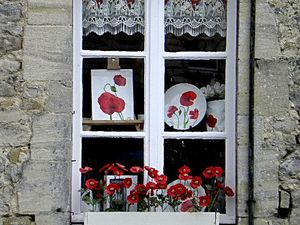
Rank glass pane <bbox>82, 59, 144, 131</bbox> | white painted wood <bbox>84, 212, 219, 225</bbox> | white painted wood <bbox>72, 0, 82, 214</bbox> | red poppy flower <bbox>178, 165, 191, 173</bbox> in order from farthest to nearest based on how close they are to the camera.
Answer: glass pane <bbox>82, 59, 144, 131</bbox>, white painted wood <bbox>72, 0, 82, 214</bbox>, red poppy flower <bbox>178, 165, 191, 173</bbox>, white painted wood <bbox>84, 212, 219, 225</bbox>

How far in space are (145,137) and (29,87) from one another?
0.84 m

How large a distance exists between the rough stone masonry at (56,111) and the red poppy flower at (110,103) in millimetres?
338

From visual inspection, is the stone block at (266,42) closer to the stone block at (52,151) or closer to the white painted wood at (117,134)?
the white painted wood at (117,134)

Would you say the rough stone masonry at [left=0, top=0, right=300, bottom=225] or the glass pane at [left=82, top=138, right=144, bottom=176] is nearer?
the rough stone masonry at [left=0, top=0, right=300, bottom=225]

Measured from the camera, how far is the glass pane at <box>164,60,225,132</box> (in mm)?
5734

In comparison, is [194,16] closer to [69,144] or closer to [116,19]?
[116,19]

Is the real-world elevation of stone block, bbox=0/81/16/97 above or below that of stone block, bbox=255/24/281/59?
below

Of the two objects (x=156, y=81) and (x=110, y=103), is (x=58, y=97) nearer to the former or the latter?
(x=110, y=103)

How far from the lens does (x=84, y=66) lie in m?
5.70

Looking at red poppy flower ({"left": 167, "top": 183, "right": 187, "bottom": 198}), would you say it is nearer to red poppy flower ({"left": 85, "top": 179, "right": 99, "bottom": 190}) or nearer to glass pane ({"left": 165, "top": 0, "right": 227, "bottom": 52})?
red poppy flower ({"left": 85, "top": 179, "right": 99, "bottom": 190})

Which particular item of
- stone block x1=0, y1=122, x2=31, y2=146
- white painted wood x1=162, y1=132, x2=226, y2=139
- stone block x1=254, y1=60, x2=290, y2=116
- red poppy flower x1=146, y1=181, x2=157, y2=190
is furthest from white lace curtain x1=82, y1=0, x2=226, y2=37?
red poppy flower x1=146, y1=181, x2=157, y2=190

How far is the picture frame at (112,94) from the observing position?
572 cm

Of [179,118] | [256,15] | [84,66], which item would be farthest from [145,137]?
[256,15]

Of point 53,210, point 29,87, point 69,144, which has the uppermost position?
point 29,87
